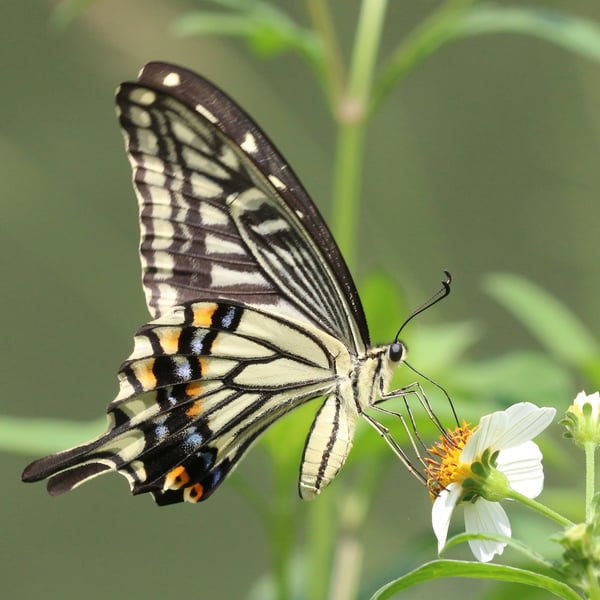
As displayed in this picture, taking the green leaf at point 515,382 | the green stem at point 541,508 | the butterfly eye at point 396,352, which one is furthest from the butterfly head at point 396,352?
the green stem at point 541,508

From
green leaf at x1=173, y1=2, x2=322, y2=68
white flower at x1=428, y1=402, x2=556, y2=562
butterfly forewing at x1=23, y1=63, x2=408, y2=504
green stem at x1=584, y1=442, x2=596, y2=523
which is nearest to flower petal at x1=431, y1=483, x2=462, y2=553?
white flower at x1=428, y1=402, x2=556, y2=562

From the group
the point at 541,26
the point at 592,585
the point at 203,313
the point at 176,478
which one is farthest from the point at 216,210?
the point at 592,585

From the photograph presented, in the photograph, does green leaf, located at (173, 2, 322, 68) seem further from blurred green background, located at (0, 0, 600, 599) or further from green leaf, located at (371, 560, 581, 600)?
blurred green background, located at (0, 0, 600, 599)

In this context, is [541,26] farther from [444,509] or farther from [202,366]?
[444,509]

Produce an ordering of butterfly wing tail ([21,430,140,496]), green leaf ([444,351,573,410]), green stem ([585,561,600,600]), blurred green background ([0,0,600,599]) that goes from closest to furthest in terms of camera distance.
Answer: green stem ([585,561,600,600]), butterfly wing tail ([21,430,140,496]), green leaf ([444,351,573,410]), blurred green background ([0,0,600,599])

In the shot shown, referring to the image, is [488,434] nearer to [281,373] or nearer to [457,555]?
[281,373]

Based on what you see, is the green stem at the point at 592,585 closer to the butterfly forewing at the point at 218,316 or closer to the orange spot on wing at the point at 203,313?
the butterfly forewing at the point at 218,316
